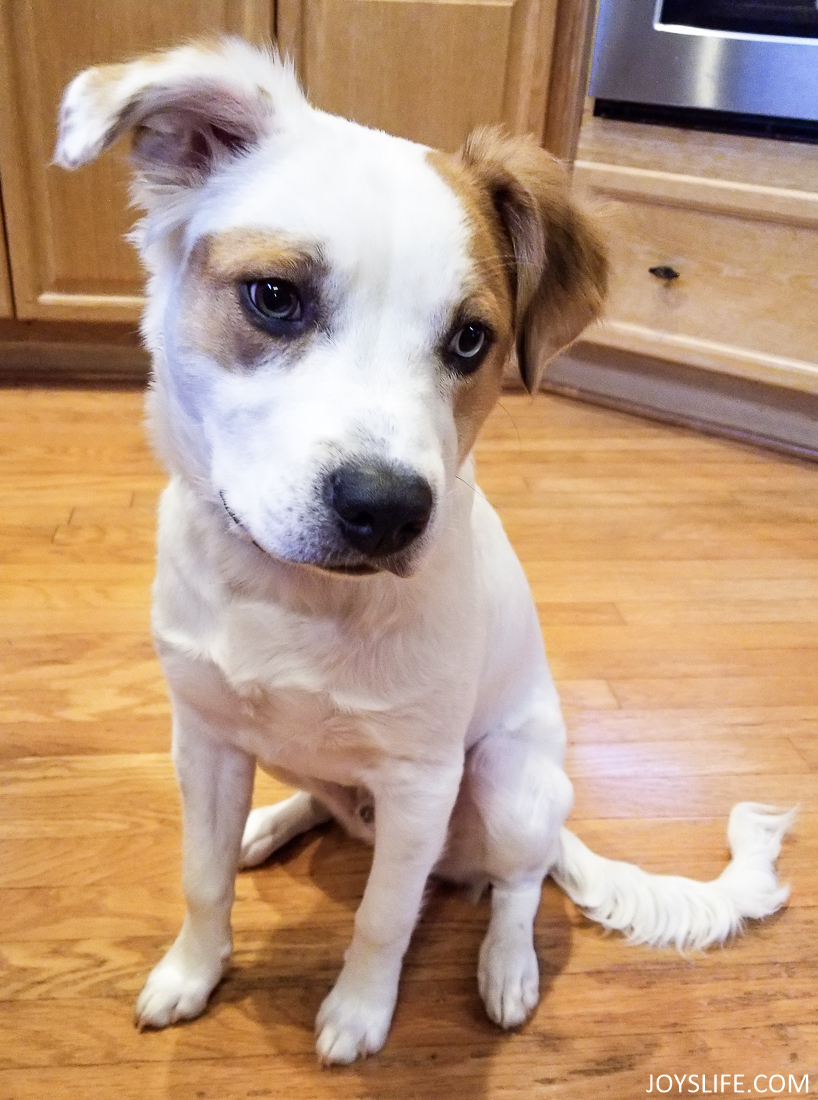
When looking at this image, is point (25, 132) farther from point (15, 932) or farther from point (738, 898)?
point (738, 898)

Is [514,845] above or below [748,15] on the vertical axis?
below

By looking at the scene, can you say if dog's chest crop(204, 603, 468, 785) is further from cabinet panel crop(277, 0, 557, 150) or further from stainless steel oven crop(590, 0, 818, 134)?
stainless steel oven crop(590, 0, 818, 134)

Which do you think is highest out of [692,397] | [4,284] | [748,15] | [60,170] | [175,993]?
[748,15]

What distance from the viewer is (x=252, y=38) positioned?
2264 mm

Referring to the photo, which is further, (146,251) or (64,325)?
(64,325)

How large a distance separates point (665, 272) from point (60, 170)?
157 centimetres

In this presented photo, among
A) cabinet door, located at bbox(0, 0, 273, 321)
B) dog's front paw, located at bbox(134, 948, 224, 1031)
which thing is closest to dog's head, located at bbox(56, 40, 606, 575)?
dog's front paw, located at bbox(134, 948, 224, 1031)

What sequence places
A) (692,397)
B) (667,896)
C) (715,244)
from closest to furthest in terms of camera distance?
(667,896)
(715,244)
(692,397)

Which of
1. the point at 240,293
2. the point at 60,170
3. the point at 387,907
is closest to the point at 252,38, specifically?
the point at 60,170

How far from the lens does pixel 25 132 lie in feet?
7.59

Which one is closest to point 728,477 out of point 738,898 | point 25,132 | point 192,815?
point 738,898

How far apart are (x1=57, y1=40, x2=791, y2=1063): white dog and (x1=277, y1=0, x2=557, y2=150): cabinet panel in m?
1.58

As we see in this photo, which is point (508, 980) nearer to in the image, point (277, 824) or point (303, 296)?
point (277, 824)

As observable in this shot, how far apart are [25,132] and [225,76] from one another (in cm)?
178
